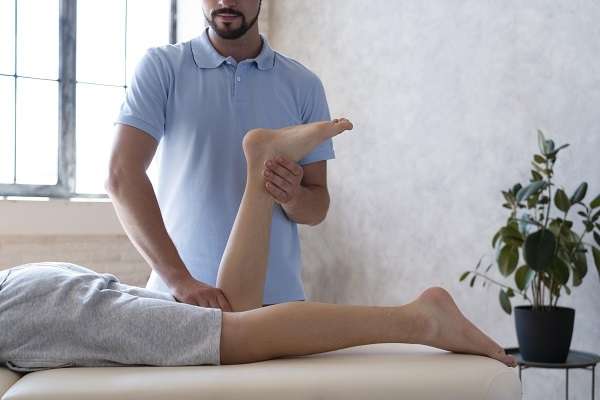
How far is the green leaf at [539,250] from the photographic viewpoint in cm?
273

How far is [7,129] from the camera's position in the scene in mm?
4277

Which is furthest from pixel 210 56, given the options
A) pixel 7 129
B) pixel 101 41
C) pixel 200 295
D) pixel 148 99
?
pixel 101 41

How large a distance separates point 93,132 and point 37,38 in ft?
1.81

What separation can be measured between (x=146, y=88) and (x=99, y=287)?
0.79 meters

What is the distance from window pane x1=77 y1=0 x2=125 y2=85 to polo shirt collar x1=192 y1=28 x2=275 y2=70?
230cm

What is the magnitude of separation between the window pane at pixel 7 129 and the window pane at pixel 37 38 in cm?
10

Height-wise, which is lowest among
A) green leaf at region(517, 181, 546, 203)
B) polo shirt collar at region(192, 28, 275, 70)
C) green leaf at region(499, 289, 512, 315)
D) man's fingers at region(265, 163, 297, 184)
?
green leaf at region(499, 289, 512, 315)

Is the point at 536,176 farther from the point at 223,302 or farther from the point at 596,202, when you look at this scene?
the point at 223,302

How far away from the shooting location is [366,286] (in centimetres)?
411

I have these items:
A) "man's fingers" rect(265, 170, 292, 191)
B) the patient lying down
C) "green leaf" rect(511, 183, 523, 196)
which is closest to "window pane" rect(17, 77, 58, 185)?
"green leaf" rect(511, 183, 523, 196)

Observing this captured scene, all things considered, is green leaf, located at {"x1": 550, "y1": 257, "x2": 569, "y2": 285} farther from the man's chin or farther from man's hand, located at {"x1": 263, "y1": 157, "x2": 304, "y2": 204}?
the man's chin

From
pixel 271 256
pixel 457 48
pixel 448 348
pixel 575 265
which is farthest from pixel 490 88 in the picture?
pixel 448 348

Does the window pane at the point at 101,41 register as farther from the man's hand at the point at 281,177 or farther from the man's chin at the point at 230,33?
the man's hand at the point at 281,177

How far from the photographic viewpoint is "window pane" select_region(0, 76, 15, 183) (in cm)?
426
